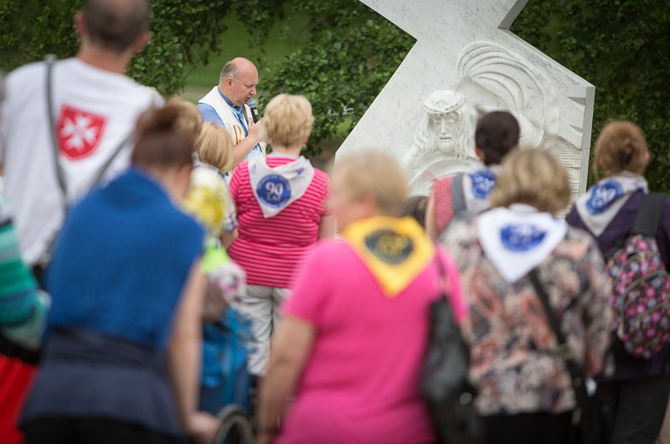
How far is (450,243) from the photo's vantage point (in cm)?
373

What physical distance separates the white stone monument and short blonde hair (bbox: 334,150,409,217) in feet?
12.2

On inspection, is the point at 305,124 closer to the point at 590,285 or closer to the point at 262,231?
the point at 262,231

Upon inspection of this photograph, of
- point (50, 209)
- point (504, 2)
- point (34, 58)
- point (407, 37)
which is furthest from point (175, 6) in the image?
point (50, 209)

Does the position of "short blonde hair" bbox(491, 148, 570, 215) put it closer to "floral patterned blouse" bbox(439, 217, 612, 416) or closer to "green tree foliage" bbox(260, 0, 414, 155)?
"floral patterned blouse" bbox(439, 217, 612, 416)

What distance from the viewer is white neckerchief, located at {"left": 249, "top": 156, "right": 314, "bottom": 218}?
5488 millimetres

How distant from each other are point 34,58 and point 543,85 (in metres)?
5.65

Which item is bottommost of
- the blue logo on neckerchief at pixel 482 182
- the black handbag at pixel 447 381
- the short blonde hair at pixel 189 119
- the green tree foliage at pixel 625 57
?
the black handbag at pixel 447 381

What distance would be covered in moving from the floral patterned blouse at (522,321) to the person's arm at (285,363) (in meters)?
0.60

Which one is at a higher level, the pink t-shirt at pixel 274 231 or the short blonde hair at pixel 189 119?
the short blonde hair at pixel 189 119

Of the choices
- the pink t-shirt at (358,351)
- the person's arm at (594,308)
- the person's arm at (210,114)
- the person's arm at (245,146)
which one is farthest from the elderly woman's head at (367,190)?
the person's arm at (210,114)

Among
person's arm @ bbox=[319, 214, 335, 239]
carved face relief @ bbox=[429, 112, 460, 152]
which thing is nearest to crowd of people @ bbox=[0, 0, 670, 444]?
person's arm @ bbox=[319, 214, 335, 239]

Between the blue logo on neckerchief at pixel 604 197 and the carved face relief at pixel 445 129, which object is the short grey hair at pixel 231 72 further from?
the blue logo on neckerchief at pixel 604 197

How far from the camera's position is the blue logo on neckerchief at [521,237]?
3.66 metres

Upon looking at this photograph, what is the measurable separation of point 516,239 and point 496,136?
3.14 ft
